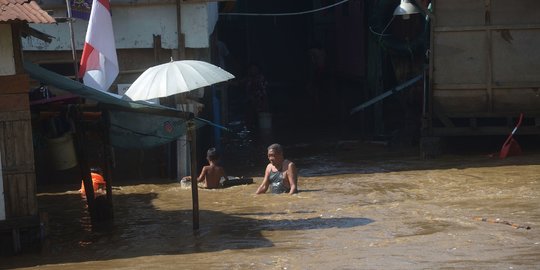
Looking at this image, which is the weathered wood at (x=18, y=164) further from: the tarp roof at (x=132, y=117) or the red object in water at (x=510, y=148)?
the red object in water at (x=510, y=148)

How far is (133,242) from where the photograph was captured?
10258mm

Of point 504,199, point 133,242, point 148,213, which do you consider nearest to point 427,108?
point 504,199

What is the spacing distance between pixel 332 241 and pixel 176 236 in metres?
1.97

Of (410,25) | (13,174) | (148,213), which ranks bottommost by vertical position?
(148,213)

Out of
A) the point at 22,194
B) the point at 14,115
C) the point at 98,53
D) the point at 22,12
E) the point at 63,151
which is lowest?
the point at 22,194

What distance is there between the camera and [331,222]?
35.1 ft

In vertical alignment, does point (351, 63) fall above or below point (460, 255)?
above

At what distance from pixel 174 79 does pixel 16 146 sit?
1917 mm

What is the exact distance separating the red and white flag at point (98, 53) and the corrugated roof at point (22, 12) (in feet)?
7.30

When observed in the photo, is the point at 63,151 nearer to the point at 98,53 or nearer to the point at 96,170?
the point at 98,53

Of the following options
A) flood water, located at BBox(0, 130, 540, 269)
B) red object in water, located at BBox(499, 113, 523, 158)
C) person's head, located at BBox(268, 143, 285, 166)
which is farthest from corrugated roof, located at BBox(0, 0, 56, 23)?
red object in water, located at BBox(499, 113, 523, 158)

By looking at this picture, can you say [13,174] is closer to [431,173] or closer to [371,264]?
[371,264]

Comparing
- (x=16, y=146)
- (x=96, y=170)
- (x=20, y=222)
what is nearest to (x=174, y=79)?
(x=16, y=146)

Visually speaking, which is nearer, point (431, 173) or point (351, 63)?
point (431, 173)
